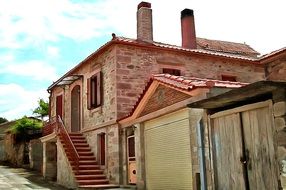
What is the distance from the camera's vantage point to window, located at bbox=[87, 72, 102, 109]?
16812mm

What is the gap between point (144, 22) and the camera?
684 inches

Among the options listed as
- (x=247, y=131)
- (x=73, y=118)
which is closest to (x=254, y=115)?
(x=247, y=131)

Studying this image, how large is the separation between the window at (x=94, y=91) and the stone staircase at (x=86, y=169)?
77.2 inches

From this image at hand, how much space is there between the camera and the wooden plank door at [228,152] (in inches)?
252

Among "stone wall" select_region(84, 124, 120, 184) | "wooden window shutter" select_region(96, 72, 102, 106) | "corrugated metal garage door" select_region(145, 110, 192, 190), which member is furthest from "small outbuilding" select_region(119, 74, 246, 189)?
"wooden window shutter" select_region(96, 72, 102, 106)

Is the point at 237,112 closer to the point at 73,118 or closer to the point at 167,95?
the point at 167,95

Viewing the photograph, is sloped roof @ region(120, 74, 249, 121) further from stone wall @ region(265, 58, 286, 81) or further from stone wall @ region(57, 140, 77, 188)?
stone wall @ region(57, 140, 77, 188)

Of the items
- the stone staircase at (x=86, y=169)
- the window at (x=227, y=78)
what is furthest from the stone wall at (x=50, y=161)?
the window at (x=227, y=78)

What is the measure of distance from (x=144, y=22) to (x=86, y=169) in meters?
7.34

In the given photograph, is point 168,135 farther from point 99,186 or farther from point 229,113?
point 229,113

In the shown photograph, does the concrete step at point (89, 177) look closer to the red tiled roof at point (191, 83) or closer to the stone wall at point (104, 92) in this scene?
the stone wall at point (104, 92)

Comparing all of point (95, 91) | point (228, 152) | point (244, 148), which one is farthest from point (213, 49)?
point (244, 148)

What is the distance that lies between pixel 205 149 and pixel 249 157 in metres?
2.88

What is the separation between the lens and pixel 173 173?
11047mm
